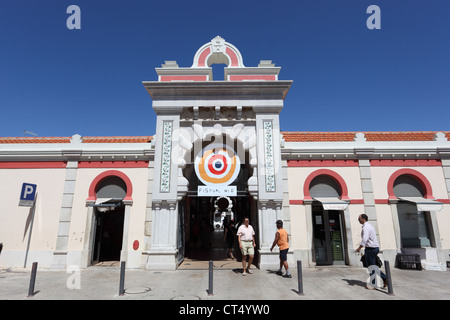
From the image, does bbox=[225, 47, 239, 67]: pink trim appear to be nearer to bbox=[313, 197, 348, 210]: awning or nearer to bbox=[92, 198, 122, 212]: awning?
bbox=[313, 197, 348, 210]: awning

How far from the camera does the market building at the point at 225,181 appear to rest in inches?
395

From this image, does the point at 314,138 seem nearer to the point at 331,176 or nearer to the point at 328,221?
the point at 331,176

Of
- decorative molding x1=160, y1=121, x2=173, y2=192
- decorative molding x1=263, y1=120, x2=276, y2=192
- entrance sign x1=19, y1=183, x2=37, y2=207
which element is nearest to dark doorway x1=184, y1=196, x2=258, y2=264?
Result: decorative molding x1=263, y1=120, x2=276, y2=192


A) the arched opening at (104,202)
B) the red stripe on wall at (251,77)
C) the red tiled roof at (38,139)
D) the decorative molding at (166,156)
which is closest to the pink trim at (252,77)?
the red stripe on wall at (251,77)

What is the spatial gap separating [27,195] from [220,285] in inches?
336

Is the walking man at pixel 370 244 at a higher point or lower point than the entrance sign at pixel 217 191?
lower

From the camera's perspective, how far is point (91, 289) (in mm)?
7137

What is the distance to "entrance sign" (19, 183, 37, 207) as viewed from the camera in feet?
32.4

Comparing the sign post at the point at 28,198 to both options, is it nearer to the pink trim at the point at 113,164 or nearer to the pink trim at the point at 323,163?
the pink trim at the point at 113,164

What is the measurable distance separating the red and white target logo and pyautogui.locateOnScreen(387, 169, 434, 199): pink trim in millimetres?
6432

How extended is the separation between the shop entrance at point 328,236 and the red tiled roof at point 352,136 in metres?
3.58

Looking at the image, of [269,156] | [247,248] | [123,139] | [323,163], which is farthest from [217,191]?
[123,139]

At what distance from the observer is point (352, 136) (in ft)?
41.3
